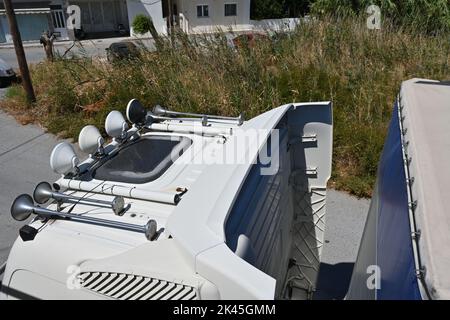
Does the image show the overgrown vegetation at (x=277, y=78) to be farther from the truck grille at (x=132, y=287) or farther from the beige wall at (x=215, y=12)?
the beige wall at (x=215, y=12)

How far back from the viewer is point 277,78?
7531 mm

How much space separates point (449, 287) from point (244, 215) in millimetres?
1139

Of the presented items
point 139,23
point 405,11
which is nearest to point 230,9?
point 139,23

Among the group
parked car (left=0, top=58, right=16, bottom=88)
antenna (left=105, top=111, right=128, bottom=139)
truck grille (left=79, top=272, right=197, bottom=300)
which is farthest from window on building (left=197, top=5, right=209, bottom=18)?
truck grille (left=79, top=272, right=197, bottom=300)

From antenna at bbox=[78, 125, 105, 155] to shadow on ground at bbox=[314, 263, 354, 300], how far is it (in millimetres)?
2493

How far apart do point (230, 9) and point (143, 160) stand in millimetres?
31512

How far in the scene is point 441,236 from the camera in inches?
53.2

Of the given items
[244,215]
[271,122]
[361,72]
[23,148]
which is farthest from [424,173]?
[23,148]

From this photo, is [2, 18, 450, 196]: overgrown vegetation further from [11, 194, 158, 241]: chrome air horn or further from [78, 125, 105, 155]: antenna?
[11, 194, 158, 241]: chrome air horn

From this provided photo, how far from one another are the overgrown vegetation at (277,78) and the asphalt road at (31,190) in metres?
0.53

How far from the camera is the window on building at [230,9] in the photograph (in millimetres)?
31297

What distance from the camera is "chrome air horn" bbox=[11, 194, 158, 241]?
1929mm

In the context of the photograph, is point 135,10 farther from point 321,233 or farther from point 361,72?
point 321,233
